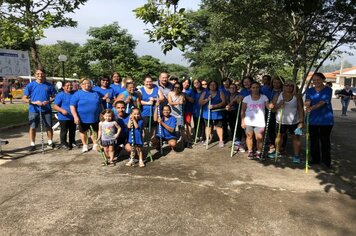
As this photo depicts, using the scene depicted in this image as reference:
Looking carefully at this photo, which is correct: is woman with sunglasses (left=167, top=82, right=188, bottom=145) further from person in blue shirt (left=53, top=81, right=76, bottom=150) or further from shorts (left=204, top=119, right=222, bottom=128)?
person in blue shirt (left=53, top=81, right=76, bottom=150)

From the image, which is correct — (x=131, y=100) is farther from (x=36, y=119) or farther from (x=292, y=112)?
(x=292, y=112)

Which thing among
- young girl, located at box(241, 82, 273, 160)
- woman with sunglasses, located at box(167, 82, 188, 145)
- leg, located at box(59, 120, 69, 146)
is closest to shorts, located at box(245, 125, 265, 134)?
young girl, located at box(241, 82, 273, 160)

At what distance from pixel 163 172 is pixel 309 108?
3.00m

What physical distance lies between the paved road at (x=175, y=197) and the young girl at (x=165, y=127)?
1.93 ft

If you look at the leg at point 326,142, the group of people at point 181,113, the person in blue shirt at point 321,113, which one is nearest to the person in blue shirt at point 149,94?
the group of people at point 181,113

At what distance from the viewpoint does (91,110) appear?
23.9 feet

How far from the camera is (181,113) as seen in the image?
26.4 feet

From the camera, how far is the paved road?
13.0ft

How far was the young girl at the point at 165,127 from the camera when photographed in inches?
291

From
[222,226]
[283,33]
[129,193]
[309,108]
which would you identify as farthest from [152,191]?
[283,33]

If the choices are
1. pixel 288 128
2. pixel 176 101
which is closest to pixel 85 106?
pixel 176 101

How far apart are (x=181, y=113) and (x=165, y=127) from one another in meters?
0.79

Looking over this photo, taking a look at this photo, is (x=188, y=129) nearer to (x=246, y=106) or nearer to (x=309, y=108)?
(x=246, y=106)

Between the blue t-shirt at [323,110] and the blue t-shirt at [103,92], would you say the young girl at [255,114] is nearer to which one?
the blue t-shirt at [323,110]
